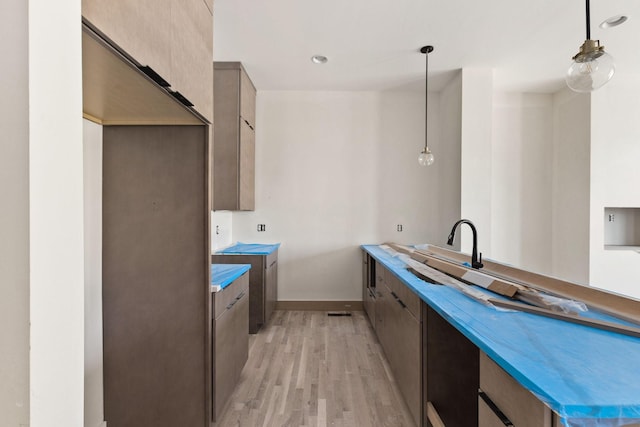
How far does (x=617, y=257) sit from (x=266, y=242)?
4224 millimetres

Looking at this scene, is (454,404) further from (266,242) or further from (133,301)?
(266,242)

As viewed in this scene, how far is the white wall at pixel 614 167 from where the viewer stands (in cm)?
354

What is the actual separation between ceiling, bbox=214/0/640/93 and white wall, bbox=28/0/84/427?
2.16 meters

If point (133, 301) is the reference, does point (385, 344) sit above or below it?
below

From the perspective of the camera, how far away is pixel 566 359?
33.0 inches

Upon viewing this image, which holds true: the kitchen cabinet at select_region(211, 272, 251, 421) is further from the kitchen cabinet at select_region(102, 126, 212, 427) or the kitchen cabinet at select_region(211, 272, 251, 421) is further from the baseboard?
the baseboard

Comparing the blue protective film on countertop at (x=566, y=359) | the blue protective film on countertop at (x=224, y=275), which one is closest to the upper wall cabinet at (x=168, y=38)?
the blue protective film on countertop at (x=224, y=275)

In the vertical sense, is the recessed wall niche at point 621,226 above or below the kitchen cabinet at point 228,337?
above

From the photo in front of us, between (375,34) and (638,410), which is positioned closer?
(638,410)

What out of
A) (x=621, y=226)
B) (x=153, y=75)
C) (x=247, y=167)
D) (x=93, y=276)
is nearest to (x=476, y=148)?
(x=621, y=226)

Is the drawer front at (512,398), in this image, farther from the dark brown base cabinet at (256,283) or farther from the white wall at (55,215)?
the dark brown base cabinet at (256,283)

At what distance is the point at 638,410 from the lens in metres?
0.65

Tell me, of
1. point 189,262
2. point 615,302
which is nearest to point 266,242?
point 189,262

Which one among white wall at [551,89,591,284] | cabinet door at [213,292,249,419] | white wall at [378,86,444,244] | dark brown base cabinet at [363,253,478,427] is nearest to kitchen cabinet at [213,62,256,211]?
cabinet door at [213,292,249,419]
